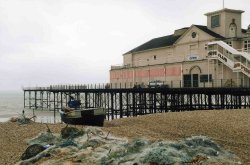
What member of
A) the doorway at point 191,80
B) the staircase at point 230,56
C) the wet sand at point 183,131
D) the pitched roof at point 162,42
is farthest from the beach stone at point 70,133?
the pitched roof at point 162,42

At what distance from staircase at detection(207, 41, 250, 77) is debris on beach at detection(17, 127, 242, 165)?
65.2 ft

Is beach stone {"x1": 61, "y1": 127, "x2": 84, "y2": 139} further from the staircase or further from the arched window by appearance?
the arched window

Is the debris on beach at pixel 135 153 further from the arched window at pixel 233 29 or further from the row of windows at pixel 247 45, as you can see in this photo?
the arched window at pixel 233 29

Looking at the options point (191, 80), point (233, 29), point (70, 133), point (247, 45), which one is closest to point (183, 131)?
point (70, 133)

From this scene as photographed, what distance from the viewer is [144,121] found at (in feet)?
93.9

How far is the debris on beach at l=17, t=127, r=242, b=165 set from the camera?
12.3 metres

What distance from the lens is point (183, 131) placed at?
22594 mm

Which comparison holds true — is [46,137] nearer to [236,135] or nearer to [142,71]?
[236,135]

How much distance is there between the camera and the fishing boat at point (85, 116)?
2809 cm

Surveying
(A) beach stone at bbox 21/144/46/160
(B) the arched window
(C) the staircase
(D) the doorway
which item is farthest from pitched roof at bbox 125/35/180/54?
(A) beach stone at bbox 21/144/46/160

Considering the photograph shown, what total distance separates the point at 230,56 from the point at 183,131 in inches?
630

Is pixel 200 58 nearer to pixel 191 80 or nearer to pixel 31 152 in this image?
pixel 191 80

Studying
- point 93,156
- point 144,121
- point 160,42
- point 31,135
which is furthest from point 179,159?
point 160,42

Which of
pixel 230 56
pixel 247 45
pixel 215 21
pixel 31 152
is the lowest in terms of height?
pixel 31 152
